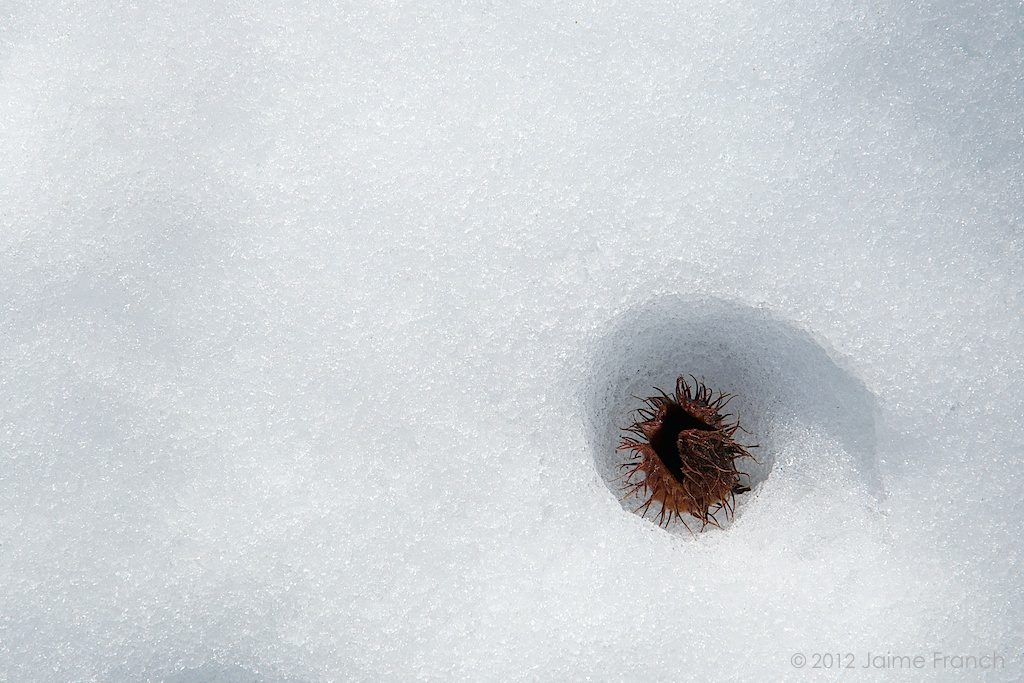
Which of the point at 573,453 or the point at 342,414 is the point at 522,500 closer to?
the point at 573,453

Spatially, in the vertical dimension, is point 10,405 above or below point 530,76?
below

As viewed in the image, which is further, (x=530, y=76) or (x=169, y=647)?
(x=530, y=76)

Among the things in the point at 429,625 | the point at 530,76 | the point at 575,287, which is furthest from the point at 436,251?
the point at 429,625
